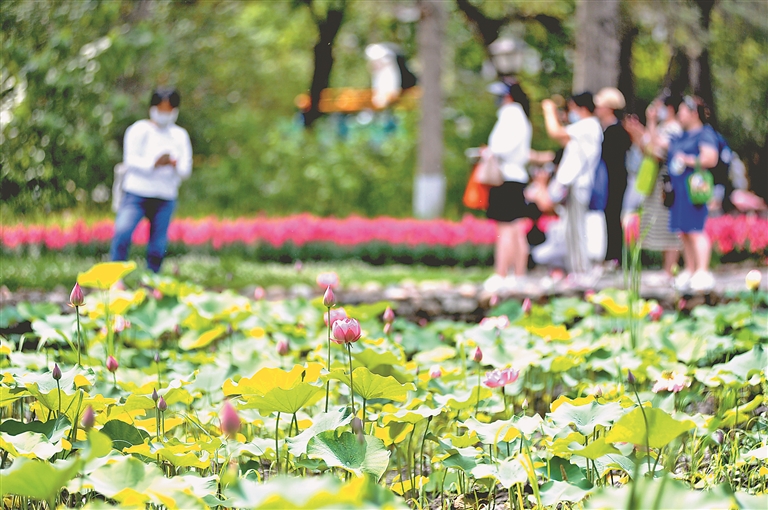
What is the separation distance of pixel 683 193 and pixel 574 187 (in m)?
0.77

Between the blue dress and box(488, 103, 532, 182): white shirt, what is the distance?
40.9 inches

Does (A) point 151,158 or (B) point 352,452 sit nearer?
(B) point 352,452

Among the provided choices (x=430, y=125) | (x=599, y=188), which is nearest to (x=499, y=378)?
(x=599, y=188)

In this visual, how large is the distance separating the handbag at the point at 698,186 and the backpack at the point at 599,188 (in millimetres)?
703

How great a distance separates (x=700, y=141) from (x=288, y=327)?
3466 mm

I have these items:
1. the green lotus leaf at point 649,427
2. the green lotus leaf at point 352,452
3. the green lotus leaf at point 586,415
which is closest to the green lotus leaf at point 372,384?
the green lotus leaf at point 352,452

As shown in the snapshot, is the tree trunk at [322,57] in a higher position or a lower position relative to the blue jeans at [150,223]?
higher

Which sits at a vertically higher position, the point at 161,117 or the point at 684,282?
the point at 161,117

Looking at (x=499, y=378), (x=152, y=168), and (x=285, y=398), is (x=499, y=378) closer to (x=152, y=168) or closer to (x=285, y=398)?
(x=285, y=398)

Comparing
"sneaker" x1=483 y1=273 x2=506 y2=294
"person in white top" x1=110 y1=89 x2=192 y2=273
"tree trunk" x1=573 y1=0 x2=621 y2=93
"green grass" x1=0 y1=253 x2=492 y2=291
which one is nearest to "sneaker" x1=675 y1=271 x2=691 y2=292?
"sneaker" x1=483 y1=273 x2=506 y2=294

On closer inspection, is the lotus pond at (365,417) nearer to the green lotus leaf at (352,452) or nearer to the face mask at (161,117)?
the green lotus leaf at (352,452)

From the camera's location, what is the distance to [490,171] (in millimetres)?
5621

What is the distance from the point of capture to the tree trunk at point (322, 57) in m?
16.8

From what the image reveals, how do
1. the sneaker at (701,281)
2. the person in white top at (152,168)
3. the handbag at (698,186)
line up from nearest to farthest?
1. the person in white top at (152,168)
2. the sneaker at (701,281)
3. the handbag at (698,186)
